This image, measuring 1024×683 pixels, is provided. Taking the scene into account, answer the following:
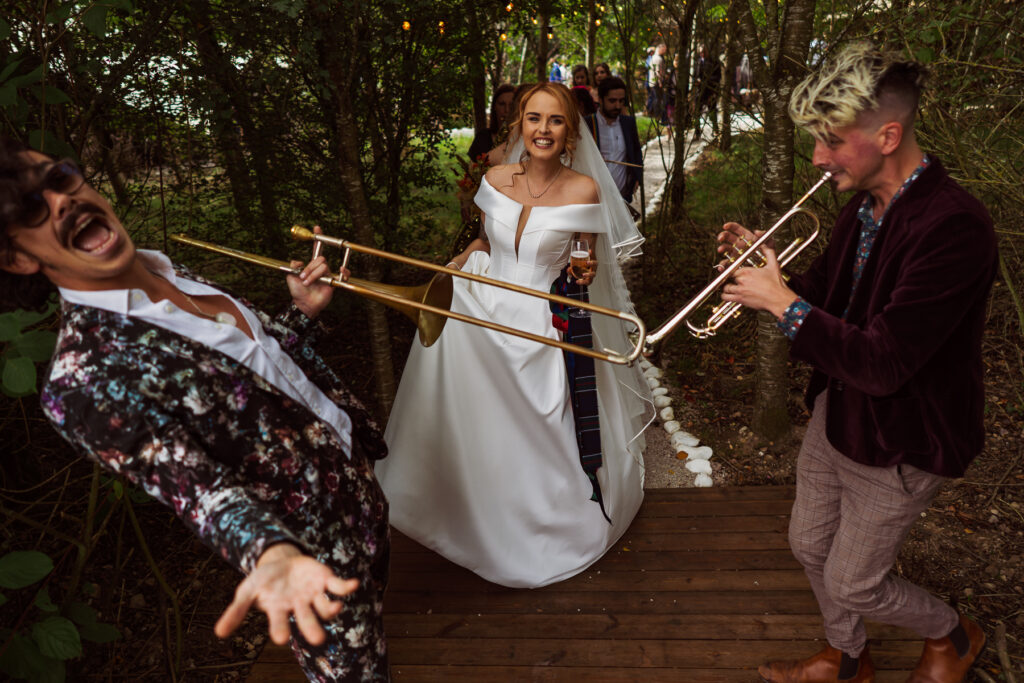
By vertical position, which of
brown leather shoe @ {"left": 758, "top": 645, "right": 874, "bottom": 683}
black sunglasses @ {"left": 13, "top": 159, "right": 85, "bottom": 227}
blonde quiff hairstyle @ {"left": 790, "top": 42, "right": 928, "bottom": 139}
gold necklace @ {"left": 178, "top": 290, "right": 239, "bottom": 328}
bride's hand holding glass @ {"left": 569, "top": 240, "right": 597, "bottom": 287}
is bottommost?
brown leather shoe @ {"left": 758, "top": 645, "right": 874, "bottom": 683}

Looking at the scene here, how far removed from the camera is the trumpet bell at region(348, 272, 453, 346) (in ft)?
8.09

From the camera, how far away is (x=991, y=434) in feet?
14.8

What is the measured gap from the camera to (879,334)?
76.7 inches

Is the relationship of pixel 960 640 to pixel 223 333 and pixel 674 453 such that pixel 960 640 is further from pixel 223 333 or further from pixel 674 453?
pixel 223 333

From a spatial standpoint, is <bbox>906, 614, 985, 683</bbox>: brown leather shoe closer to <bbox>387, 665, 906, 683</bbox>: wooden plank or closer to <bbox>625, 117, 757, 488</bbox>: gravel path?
<bbox>387, 665, 906, 683</bbox>: wooden plank

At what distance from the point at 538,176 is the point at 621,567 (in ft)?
6.55

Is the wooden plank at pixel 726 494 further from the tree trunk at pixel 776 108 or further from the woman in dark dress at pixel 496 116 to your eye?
the woman in dark dress at pixel 496 116

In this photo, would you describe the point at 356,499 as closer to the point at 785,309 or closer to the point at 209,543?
the point at 209,543

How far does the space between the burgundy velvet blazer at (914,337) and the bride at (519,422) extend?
1.34 m

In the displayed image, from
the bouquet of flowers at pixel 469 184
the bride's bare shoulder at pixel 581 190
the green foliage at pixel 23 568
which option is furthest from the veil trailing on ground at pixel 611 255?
the green foliage at pixel 23 568

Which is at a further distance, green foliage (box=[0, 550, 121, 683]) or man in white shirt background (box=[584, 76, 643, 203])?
man in white shirt background (box=[584, 76, 643, 203])

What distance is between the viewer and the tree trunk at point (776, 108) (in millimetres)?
3580

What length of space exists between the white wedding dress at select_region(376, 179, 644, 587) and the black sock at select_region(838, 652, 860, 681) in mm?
1162

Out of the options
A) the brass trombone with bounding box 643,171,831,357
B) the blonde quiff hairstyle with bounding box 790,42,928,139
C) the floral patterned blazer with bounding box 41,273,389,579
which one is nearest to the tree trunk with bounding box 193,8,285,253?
the floral patterned blazer with bounding box 41,273,389,579
